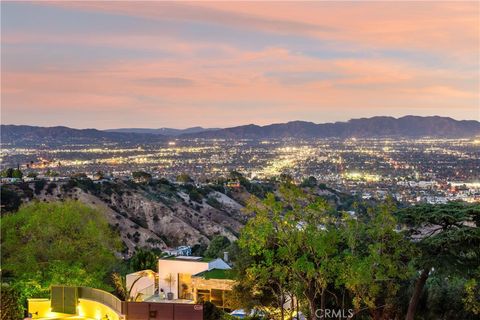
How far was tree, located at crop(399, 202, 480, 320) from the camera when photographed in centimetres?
1627

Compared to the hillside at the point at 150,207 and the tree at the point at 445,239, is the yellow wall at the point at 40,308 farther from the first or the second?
the hillside at the point at 150,207

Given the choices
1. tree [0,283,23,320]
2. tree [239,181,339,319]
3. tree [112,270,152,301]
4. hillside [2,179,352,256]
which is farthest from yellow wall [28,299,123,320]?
hillside [2,179,352,256]

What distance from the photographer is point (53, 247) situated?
26.9 m

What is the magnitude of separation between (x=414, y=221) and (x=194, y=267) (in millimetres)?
12987

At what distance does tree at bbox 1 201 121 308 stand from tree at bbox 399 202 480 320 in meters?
14.3

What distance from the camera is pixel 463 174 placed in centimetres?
11069

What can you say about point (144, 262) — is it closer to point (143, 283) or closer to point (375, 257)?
point (143, 283)

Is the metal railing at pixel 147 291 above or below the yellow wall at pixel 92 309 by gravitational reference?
below

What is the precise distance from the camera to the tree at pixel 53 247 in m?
25.1

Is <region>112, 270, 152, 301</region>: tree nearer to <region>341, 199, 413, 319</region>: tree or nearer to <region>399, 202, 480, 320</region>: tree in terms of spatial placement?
<region>341, 199, 413, 319</region>: tree

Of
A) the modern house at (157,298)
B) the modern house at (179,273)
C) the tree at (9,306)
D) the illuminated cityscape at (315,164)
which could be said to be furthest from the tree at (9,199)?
the tree at (9,306)

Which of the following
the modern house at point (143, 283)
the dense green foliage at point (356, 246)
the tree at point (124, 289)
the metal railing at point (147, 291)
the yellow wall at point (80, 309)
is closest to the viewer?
the dense green foliage at point (356, 246)

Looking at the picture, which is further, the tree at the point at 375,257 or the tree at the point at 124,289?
the tree at the point at 124,289

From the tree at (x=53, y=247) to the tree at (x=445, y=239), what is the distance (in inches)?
562
